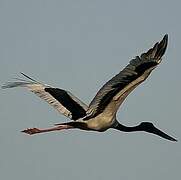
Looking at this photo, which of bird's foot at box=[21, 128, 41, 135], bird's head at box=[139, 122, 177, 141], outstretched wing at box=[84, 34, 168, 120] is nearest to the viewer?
outstretched wing at box=[84, 34, 168, 120]

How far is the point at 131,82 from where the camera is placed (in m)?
18.1

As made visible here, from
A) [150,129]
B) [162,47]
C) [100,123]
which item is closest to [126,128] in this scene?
[150,129]

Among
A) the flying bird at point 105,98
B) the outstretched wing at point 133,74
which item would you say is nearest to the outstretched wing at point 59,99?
the flying bird at point 105,98

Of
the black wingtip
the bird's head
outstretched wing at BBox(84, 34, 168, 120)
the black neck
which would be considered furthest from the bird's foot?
the black wingtip

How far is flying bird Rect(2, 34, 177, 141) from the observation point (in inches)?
699

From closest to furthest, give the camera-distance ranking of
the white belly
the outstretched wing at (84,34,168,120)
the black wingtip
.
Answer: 1. the outstretched wing at (84,34,168,120)
2. the black wingtip
3. the white belly

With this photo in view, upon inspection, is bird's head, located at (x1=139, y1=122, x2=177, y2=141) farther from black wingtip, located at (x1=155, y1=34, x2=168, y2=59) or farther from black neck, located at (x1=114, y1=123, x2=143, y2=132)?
black wingtip, located at (x1=155, y1=34, x2=168, y2=59)

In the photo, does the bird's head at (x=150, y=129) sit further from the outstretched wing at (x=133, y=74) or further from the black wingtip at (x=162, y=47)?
the black wingtip at (x=162, y=47)

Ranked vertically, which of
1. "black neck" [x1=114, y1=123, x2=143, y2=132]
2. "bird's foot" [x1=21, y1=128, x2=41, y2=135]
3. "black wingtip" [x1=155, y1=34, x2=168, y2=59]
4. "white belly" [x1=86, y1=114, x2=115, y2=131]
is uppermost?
"black wingtip" [x1=155, y1=34, x2=168, y2=59]

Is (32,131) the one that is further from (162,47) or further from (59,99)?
(162,47)

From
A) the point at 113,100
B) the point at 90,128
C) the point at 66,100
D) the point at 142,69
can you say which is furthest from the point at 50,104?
the point at 142,69

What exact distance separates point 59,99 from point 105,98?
13.3 feet

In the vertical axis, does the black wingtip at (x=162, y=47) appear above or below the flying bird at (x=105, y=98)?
above

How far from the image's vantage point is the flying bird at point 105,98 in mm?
17750
